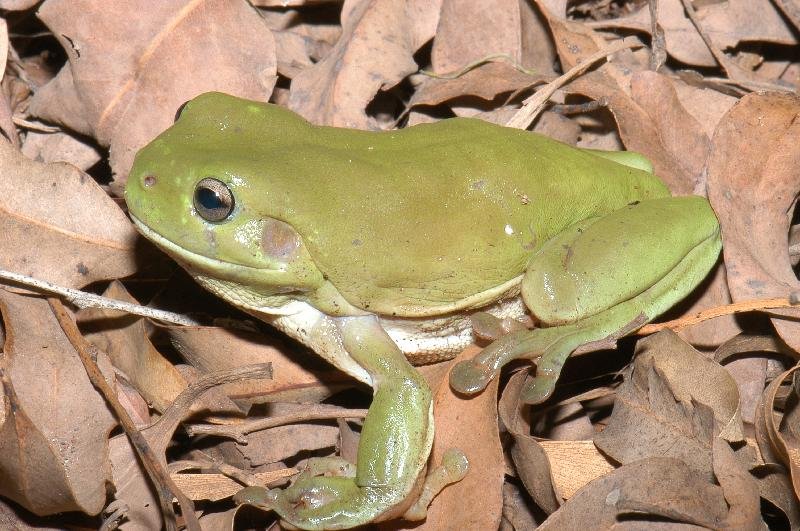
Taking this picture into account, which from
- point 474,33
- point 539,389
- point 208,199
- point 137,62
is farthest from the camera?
point 474,33

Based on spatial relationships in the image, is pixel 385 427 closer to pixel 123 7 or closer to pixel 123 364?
pixel 123 364

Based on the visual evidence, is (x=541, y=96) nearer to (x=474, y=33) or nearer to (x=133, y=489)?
(x=474, y=33)

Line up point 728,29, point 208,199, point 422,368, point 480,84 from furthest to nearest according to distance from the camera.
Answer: point 728,29 → point 480,84 → point 422,368 → point 208,199

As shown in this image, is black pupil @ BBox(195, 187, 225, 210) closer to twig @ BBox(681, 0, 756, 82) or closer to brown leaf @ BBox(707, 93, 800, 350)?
brown leaf @ BBox(707, 93, 800, 350)

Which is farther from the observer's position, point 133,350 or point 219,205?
point 133,350

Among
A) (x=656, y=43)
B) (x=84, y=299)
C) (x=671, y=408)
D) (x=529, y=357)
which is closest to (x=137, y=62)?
(x=84, y=299)

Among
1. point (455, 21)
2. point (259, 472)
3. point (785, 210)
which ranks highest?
point (455, 21)

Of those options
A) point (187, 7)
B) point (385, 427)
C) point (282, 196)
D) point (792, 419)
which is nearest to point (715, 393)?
point (792, 419)
